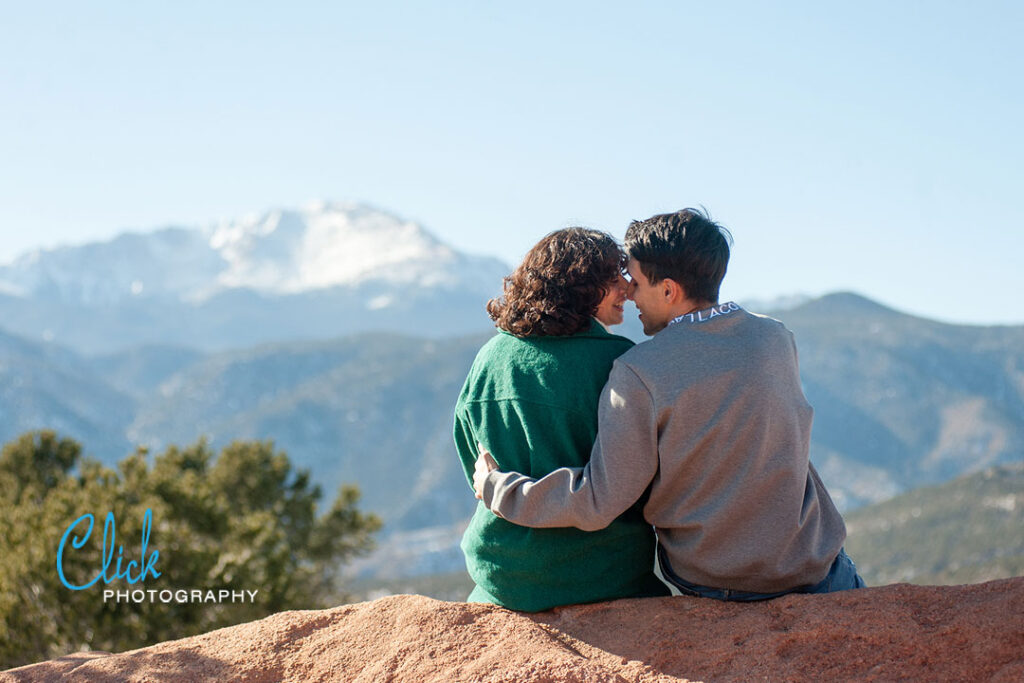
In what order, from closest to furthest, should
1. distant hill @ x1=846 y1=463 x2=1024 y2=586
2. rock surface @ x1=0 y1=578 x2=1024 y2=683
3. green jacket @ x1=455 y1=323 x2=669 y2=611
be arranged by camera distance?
rock surface @ x1=0 y1=578 x2=1024 y2=683 → green jacket @ x1=455 y1=323 x2=669 y2=611 → distant hill @ x1=846 y1=463 x2=1024 y2=586

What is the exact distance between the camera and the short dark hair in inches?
167

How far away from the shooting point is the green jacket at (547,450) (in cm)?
431

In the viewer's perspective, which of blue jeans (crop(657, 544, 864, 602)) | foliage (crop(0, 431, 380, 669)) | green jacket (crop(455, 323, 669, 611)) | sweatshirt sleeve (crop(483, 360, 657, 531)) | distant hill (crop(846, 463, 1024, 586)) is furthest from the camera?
distant hill (crop(846, 463, 1024, 586))

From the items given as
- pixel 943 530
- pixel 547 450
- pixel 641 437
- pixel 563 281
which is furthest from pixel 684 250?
pixel 943 530

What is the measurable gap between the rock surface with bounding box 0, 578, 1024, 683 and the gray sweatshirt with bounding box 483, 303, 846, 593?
0.29 m

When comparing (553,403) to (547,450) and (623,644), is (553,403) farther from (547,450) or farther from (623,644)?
(623,644)

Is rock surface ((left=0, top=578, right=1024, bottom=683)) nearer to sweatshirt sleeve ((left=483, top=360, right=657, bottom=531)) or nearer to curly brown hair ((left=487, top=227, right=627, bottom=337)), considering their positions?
sweatshirt sleeve ((left=483, top=360, right=657, bottom=531))

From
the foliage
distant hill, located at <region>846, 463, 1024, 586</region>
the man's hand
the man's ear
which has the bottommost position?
distant hill, located at <region>846, 463, 1024, 586</region>

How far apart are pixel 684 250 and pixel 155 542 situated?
46.2 ft

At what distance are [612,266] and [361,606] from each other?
6.76ft

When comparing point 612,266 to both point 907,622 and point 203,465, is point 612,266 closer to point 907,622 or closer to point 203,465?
point 907,622

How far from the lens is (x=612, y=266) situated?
4.38m

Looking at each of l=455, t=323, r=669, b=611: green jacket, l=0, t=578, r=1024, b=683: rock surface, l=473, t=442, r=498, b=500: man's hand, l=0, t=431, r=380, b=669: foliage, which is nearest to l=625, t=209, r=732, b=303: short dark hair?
l=455, t=323, r=669, b=611: green jacket

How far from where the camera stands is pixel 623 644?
4.20 m
